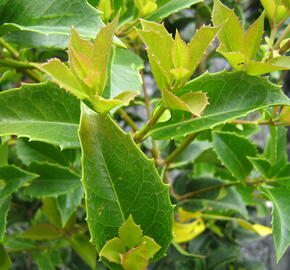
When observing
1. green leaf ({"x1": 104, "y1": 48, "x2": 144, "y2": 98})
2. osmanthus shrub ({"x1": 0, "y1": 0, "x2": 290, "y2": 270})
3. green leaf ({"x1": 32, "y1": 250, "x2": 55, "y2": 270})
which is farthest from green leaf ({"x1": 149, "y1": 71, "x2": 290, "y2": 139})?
green leaf ({"x1": 32, "y1": 250, "x2": 55, "y2": 270})

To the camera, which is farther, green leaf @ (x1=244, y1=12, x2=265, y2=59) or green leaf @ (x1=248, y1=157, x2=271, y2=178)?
green leaf @ (x1=248, y1=157, x2=271, y2=178)

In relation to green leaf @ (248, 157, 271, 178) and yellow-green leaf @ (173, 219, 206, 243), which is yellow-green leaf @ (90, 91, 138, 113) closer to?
green leaf @ (248, 157, 271, 178)

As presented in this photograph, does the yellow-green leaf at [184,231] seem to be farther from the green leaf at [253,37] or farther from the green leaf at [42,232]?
the green leaf at [253,37]

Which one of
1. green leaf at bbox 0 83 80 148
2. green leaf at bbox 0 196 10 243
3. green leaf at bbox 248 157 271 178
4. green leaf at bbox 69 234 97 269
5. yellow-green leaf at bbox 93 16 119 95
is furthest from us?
green leaf at bbox 69 234 97 269

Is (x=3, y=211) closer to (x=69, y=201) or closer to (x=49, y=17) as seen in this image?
(x=69, y=201)

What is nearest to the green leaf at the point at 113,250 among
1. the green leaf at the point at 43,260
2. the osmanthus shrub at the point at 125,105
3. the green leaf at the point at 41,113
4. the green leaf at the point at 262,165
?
the osmanthus shrub at the point at 125,105

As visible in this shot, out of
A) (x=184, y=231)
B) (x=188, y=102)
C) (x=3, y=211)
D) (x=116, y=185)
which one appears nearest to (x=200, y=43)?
(x=188, y=102)
